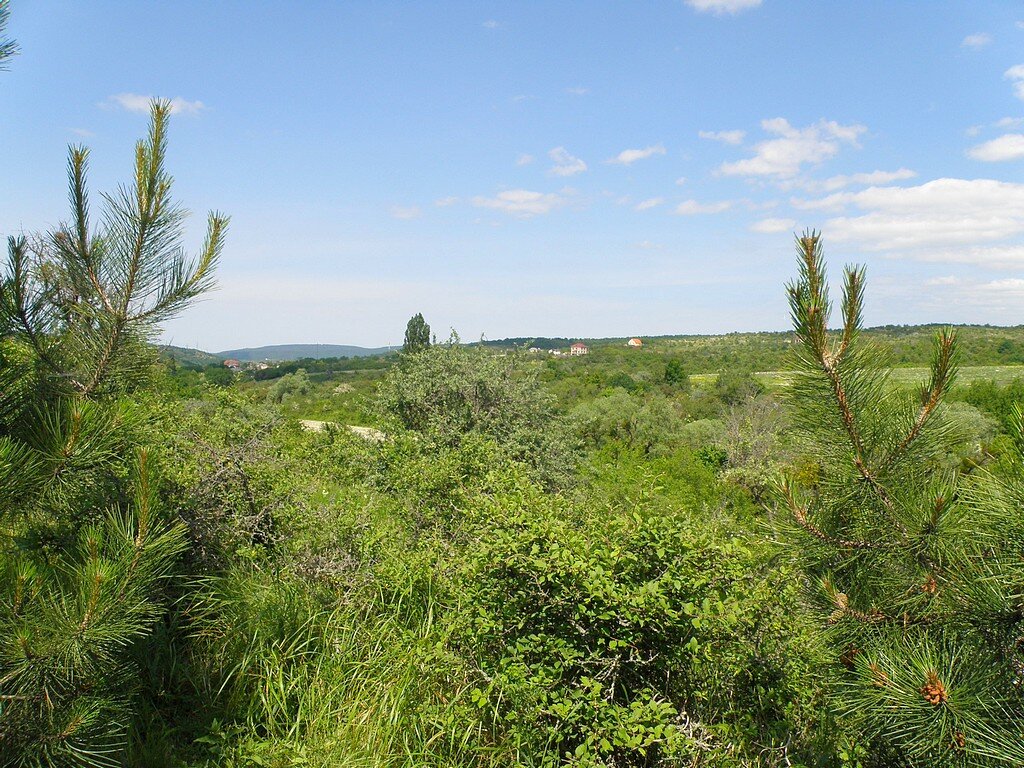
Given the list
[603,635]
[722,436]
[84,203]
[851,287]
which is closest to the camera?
[851,287]

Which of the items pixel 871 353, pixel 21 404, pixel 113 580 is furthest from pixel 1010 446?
pixel 21 404

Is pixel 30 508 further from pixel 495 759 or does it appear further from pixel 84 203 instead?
pixel 495 759

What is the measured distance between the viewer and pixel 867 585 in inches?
67.4

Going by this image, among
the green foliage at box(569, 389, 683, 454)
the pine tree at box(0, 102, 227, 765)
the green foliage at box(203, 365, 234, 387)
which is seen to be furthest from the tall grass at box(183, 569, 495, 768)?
the green foliage at box(569, 389, 683, 454)

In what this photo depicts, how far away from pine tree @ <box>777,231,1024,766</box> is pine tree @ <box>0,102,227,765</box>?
1952 millimetres

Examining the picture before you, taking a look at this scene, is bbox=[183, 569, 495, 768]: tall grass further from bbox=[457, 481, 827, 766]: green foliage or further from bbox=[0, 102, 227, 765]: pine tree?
bbox=[0, 102, 227, 765]: pine tree

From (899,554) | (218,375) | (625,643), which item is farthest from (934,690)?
(218,375)

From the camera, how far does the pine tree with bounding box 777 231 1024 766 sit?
4.55ft

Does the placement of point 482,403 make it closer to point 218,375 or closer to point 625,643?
point 218,375

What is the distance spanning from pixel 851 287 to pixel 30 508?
99.2 inches

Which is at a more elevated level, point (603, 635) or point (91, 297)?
point (91, 297)

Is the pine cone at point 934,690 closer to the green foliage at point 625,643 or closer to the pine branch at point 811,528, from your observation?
the pine branch at point 811,528

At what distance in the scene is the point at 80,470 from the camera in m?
1.92

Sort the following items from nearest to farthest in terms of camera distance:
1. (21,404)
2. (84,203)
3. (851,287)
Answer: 1. (851,287)
2. (21,404)
3. (84,203)
